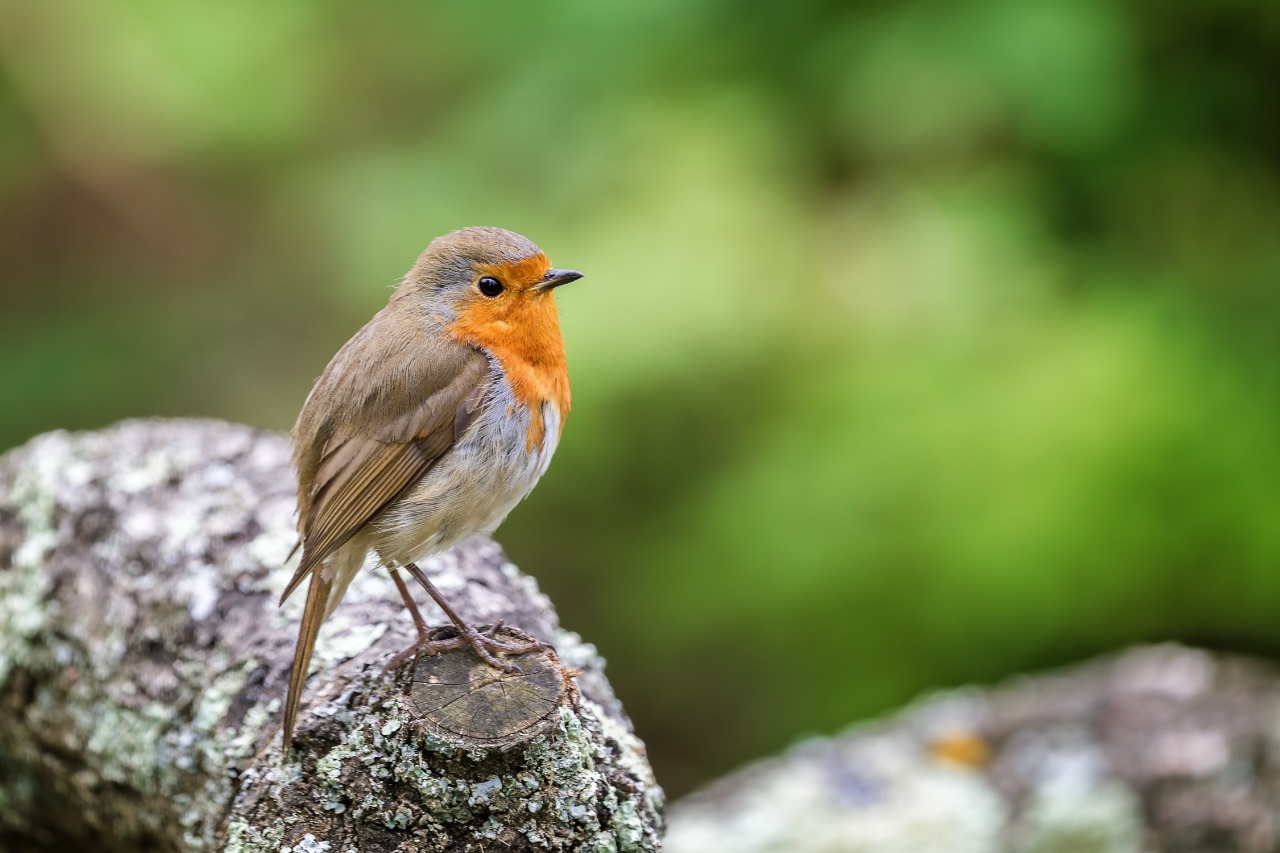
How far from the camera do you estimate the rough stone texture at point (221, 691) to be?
2053 millimetres

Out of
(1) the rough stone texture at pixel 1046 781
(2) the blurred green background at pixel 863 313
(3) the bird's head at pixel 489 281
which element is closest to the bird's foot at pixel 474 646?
(3) the bird's head at pixel 489 281

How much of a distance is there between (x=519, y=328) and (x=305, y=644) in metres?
0.84

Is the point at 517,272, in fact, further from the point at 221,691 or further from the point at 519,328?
the point at 221,691

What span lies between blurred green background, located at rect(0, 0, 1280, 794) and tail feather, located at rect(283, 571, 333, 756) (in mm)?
2370

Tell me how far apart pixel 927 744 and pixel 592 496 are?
174 cm

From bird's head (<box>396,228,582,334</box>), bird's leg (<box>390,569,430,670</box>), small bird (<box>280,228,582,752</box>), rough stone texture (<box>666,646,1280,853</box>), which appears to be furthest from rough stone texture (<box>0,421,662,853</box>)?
rough stone texture (<box>666,646,1280,853</box>)

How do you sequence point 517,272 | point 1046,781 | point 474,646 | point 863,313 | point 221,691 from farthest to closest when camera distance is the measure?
point 863,313 < point 1046,781 < point 517,272 < point 221,691 < point 474,646

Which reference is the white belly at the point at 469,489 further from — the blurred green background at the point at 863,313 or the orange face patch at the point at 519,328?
the blurred green background at the point at 863,313

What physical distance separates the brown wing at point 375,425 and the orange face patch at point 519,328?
3.0 inches

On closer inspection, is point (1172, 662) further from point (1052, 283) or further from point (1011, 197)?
point (1011, 197)

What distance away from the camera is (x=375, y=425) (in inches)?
101

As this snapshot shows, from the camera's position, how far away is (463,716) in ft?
6.68

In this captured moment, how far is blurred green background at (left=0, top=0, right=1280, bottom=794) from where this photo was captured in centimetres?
441

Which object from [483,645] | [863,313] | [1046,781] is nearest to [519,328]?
[483,645]
